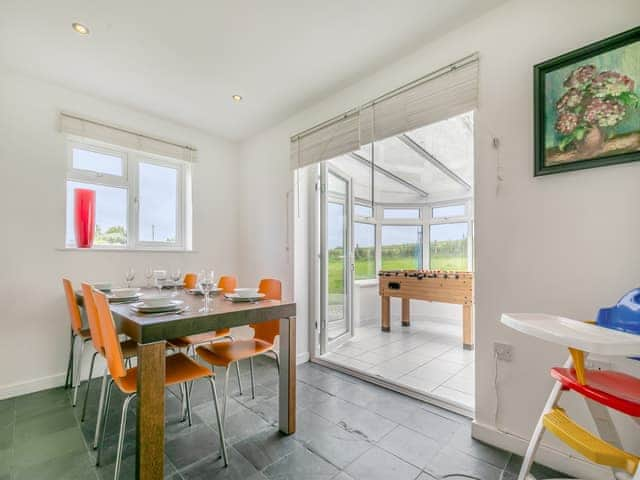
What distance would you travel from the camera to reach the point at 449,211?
532 cm

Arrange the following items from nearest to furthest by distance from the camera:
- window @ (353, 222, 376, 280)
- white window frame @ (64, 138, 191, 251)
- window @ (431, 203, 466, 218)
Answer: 1. white window frame @ (64, 138, 191, 251)
2. window @ (353, 222, 376, 280)
3. window @ (431, 203, 466, 218)

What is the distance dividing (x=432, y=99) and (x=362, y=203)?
2991mm

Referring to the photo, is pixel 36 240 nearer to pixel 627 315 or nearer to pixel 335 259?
pixel 335 259

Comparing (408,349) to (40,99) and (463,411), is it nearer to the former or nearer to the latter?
(463,411)

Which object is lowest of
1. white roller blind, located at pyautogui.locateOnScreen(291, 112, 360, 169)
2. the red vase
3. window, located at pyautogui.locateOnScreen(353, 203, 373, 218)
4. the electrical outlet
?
the electrical outlet

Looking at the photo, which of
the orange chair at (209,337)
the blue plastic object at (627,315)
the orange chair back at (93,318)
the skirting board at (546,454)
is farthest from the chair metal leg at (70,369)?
the blue plastic object at (627,315)

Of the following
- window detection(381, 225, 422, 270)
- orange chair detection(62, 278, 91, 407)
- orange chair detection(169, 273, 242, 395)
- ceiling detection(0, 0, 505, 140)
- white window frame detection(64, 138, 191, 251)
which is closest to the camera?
ceiling detection(0, 0, 505, 140)

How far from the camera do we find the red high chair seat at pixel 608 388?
2.99 feet

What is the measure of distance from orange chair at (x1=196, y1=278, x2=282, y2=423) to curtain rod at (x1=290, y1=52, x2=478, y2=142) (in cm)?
152

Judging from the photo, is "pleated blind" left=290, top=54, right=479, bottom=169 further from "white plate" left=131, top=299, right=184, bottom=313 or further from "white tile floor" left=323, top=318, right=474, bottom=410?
"white tile floor" left=323, top=318, right=474, bottom=410

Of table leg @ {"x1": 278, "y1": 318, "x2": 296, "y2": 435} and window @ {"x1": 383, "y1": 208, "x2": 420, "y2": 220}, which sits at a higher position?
window @ {"x1": 383, "y1": 208, "x2": 420, "y2": 220}

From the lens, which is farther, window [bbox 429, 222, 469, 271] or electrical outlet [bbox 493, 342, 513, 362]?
window [bbox 429, 222, 469, 271]

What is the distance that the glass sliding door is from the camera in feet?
10.7

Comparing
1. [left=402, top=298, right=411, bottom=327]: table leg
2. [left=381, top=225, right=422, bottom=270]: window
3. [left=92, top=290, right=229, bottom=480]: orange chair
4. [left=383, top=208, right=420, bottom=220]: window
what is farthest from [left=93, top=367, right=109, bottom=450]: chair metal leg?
[left=383, top=208, right=420, bottom=220]: window
